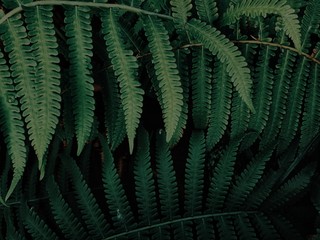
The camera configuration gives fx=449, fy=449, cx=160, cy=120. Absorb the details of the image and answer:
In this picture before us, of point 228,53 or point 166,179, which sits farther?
point 166,179

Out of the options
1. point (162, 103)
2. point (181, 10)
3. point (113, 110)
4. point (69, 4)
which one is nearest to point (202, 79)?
point (162, 103)

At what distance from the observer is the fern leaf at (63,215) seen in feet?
6.60

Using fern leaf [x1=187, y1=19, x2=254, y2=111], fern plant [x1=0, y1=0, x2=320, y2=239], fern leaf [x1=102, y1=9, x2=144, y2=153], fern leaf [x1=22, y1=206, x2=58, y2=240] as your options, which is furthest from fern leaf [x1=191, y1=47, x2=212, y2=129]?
fern leaf [x1=22, y1=206, x2=58, y2=240]

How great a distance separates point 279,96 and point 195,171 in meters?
0.51

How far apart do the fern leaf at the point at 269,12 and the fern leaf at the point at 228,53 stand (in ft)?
0.38

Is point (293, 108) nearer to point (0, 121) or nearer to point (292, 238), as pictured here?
point (292, 238)

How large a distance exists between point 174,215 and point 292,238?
575mm

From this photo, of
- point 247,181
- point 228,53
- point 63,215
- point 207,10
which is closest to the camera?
point 228,53

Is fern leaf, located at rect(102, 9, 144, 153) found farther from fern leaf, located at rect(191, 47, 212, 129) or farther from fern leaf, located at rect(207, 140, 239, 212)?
fern leaf, located at rect(207, 140, 239, 212)

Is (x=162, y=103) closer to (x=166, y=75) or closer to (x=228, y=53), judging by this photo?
(x=166, y=75)

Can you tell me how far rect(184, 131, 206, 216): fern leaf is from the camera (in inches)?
81.7

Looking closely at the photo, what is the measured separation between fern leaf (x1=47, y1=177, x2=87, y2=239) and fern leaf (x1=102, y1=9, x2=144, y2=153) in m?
0.52

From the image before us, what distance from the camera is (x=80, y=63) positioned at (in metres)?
Answer: 1.70

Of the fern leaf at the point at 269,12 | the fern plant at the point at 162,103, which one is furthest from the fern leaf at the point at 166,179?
the fern leaf at the point at 269,12
